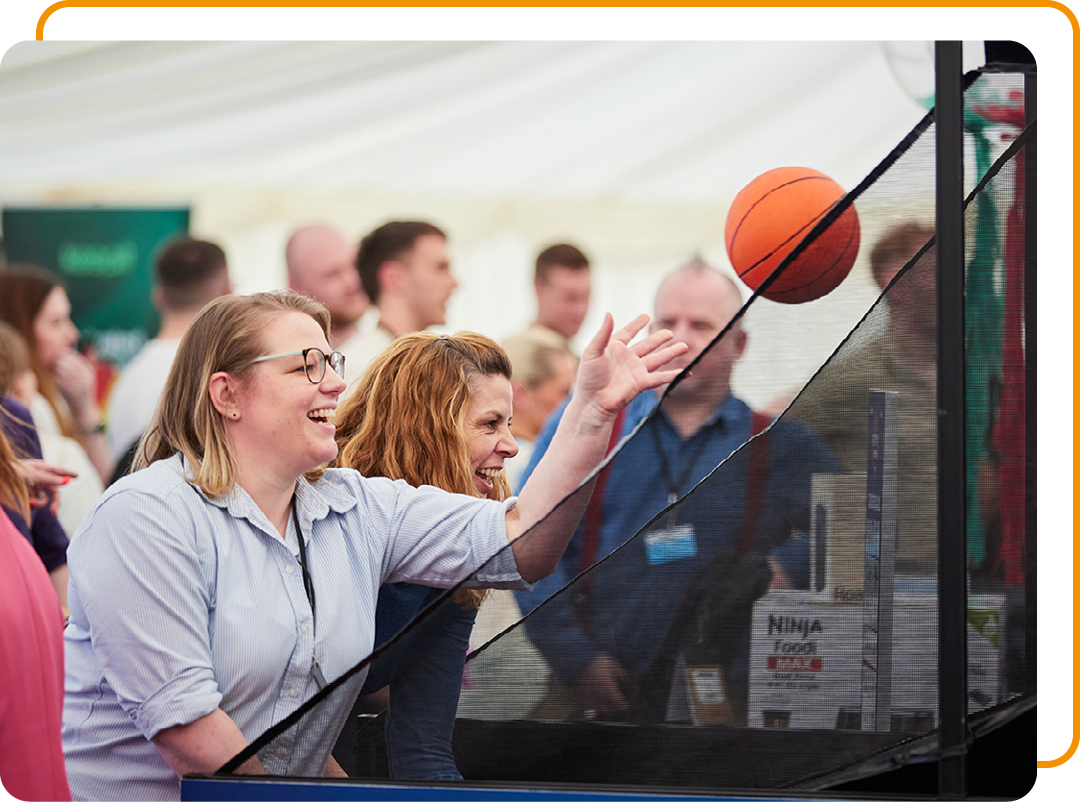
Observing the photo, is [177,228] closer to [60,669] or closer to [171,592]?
[60,669]

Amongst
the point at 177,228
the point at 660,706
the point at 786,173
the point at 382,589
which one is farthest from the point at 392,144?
the point at 660,706

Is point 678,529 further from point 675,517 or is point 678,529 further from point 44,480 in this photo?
point 44,480

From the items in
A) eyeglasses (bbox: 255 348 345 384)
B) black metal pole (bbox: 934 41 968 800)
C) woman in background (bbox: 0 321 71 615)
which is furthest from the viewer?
woman in background (bbox: 0 321 71 615)

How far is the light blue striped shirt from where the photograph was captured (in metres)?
1.44

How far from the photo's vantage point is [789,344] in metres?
1.45

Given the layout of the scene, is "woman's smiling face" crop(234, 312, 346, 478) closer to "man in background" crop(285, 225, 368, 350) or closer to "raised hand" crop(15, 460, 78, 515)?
"raised hand" crop(15, 460, 78, 515)

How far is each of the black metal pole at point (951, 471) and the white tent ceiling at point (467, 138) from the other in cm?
135

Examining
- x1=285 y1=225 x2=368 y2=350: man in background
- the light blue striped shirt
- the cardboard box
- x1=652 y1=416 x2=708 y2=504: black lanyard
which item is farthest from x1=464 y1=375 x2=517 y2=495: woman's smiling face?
x1=285 y1=225 x2=368 y2=350: man in background

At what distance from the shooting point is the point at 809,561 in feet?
4.74

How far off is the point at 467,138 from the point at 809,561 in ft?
6.12

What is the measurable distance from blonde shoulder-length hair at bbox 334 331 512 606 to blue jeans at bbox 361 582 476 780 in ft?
1.39

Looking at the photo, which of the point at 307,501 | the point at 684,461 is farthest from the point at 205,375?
the point at 684,461

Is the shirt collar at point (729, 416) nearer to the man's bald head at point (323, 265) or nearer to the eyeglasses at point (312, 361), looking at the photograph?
the eyeglasses at point (312, 361)

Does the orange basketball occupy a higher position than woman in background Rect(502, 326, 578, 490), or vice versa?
the orange basketball
